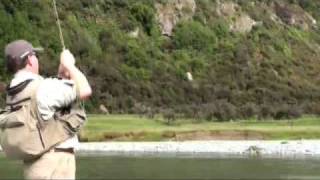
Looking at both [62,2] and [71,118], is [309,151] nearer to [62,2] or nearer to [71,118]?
[71,118]

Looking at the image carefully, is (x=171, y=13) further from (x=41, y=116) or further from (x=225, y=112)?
(x=41, y=116)

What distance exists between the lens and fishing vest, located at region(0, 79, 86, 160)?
19.6 feet

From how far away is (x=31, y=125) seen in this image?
5973 millimetres

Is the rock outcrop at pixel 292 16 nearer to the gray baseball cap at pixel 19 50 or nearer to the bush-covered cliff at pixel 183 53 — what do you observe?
the bush-covered cliff at pixel 183 53

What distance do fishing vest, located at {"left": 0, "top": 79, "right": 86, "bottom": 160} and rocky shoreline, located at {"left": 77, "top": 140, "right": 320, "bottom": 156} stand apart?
Result: 32983 millimetres

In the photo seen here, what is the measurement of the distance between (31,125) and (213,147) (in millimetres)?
37168

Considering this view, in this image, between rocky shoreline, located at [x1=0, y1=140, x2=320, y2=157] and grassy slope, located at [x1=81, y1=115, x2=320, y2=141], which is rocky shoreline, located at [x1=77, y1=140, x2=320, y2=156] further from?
grassy slope, located at [x1=81, y1=115, x2=320, y2=141]

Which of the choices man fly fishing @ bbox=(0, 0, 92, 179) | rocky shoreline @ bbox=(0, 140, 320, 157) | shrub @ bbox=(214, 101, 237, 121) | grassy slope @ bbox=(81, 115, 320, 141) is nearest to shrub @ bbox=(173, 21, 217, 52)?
shrub @ bbox=(214, 101, 237, 121)

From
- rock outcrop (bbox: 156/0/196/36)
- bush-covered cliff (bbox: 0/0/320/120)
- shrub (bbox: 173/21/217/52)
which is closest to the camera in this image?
bush-covered cliff (bbox: 0/0/320/120)

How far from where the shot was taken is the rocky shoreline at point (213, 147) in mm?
40125

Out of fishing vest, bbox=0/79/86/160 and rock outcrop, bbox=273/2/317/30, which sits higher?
rock outcrop, bbox=273/2/317/30

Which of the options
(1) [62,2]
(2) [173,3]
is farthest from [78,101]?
(2) [173,3]

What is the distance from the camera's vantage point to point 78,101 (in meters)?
5.97

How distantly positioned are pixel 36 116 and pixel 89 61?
218 feet
